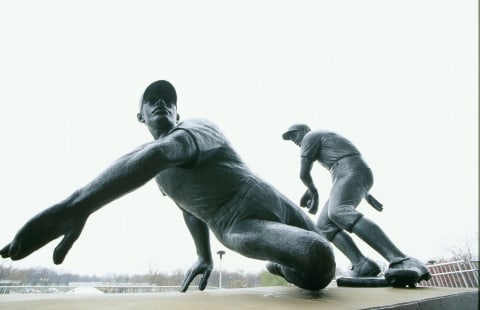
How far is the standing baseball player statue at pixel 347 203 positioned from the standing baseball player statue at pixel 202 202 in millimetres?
987

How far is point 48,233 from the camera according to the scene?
1.34 m

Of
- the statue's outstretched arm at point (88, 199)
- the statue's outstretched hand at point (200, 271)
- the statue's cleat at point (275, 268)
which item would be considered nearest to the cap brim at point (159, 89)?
the statue's outstretched arm at point (88, 199)

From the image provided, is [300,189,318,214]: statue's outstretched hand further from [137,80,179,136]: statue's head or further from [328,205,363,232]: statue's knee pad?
[137,80,179,136]: statue's head

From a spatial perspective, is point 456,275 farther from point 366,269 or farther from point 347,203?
point 347,203

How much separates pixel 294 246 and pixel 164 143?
2.54 feet

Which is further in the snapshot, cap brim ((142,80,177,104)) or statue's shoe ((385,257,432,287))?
statue's shoe ((385,257,432,287))

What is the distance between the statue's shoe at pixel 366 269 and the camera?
125 inches

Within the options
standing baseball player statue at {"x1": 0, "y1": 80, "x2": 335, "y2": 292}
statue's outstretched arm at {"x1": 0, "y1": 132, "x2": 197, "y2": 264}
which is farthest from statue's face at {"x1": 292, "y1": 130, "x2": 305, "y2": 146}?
statue's outstretched arm at {"x1": 0, "y1": 132, "x2": 197, "y2": 264}

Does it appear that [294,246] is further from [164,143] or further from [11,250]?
[11,250]

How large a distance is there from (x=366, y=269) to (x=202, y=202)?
205cm

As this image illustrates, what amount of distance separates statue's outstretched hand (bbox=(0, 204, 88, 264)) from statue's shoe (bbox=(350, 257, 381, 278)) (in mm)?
2672

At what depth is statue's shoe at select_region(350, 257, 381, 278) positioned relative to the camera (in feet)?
10.4

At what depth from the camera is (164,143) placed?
1.58m

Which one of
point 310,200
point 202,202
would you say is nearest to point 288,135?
point 310,200
